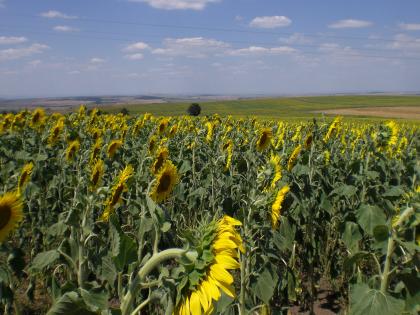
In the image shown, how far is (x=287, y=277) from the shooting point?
3711mm

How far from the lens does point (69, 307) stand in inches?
50.8

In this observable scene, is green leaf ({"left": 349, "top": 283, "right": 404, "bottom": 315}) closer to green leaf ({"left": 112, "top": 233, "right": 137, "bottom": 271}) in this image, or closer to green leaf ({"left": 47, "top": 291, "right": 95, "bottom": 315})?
green leaf ({"left": 112, "top": 233, "right": 137, "bottom": 271})

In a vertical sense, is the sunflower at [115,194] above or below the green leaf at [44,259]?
above

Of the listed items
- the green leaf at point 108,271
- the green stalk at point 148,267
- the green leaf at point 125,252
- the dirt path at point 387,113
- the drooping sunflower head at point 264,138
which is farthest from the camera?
the dirt path at point 387,113

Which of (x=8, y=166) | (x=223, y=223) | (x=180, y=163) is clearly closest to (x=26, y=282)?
(x=8, y=166)

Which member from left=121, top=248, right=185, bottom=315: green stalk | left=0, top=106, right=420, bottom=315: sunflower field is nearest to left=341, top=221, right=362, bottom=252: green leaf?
left=0, top=106, right=420, bottom=315: sunflower field

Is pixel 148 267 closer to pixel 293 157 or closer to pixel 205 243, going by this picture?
pixel 205 243

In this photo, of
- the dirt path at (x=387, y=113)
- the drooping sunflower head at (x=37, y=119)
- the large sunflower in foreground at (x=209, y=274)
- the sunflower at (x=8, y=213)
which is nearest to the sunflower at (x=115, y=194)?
the sunflower at (x=8, y=213)

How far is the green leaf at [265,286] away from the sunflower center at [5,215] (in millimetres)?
1680

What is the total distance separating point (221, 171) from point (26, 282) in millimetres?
2883

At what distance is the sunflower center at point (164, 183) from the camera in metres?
3.14

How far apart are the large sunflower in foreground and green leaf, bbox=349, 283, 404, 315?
1.52m

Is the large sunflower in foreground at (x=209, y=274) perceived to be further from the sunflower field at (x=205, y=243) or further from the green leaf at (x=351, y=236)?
the green leaf at (x=351, y=236)

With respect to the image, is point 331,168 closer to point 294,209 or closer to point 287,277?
point 294,209
